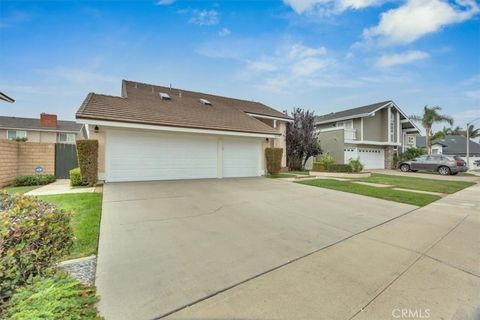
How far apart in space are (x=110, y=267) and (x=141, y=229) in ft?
4.49

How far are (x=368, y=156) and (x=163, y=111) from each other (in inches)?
821

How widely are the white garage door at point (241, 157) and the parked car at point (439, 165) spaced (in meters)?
16.3

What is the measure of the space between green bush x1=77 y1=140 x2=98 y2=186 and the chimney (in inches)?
904

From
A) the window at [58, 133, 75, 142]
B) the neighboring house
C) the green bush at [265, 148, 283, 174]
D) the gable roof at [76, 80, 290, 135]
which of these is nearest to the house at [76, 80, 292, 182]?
the gable roof at [76, 80, 290, 135]

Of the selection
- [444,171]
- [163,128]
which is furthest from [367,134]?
[163,128]

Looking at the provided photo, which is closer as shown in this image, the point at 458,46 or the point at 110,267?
the point at 110,267

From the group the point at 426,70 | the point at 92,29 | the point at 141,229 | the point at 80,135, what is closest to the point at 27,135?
the point at 80,135

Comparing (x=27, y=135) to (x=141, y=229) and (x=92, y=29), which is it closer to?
(x=92, y=29)

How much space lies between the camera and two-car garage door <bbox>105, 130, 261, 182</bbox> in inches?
372

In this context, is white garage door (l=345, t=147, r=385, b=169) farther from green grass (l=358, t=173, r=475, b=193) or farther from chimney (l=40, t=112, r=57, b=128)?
chimney (l=40, t=112, r=57, b=128)

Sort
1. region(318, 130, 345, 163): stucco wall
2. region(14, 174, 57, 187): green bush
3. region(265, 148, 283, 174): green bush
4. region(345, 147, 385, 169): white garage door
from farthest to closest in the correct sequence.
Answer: region(345, 147, 385, 169): white garage door → region(318, 130, 345, 163): stucco wall → region(265, 148, 283, 174): green bush → region(14, 174, 57, 187): green bush

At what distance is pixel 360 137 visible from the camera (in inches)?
838

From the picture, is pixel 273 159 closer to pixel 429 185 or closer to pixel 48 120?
pixel 429 185

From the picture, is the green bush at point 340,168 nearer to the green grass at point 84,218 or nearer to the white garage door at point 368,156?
the white garage door at point 368,156
